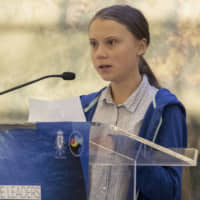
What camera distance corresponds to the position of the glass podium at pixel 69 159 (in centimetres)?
74

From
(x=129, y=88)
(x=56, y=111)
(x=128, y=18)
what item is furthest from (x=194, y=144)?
(x=56, y=111)

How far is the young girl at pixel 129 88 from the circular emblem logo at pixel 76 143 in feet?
1.55

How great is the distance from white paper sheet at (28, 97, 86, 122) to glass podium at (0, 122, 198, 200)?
0.15 meters

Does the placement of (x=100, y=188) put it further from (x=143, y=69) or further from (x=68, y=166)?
(x=143, y=69)

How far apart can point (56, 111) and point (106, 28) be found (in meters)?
0.50

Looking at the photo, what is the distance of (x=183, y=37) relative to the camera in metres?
2.42

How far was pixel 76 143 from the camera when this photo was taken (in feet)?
2.42

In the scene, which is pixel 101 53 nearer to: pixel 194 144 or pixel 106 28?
pixel 106 28

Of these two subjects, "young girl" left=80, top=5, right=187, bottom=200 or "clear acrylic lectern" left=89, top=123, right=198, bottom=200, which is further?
"young girl" left=80, top=5, right=187, bottom=200

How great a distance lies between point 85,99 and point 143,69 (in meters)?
0.28

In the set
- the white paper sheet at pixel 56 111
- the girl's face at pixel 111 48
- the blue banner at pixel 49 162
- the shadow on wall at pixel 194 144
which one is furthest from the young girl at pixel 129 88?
the shadow on wall at pixel 194 144

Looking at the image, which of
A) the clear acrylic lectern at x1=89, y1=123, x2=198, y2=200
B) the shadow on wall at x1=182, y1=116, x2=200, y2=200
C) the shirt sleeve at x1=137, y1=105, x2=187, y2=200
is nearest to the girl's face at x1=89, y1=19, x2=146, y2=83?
the shirt sleeve at x1=137, y1=105, x2=187, y2=200

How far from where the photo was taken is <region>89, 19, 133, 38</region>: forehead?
4.29 ft

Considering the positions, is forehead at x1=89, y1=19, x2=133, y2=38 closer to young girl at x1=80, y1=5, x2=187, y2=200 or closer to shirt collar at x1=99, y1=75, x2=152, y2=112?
young girl at x1=80, y1=5, x2=187, y2=200
